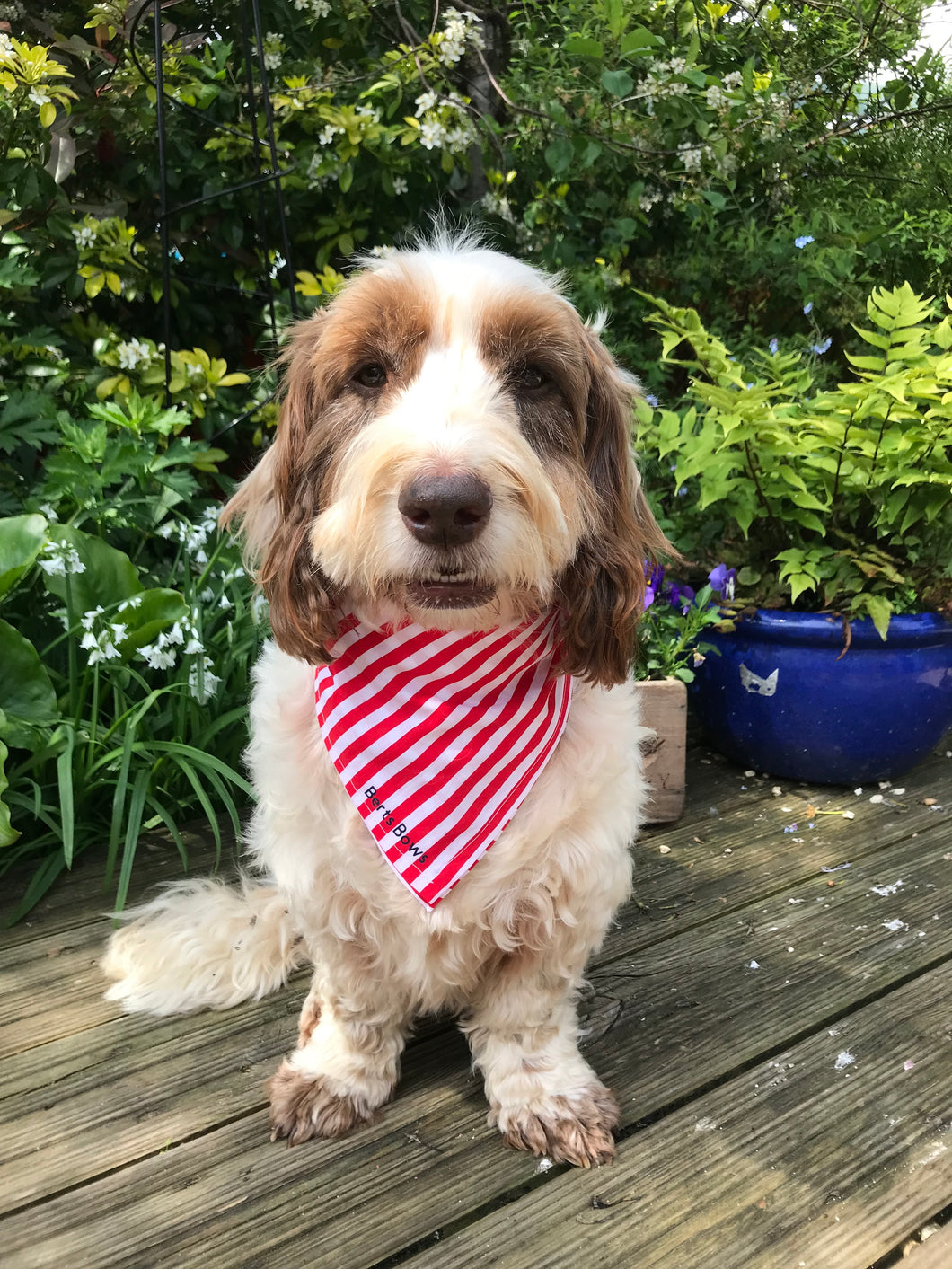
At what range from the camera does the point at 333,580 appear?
1711 mm

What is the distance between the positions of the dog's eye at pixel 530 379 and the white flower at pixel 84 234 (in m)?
2.47

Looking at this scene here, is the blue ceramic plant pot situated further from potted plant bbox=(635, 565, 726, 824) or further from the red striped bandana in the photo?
the red striped bandana

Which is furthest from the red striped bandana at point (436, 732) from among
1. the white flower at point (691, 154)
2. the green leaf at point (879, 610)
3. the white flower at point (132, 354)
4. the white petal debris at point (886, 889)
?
the white flower at point (691, 154)

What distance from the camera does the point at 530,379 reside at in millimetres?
1749

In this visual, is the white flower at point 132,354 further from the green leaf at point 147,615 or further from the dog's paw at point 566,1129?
the dog's paw at point 566,1129

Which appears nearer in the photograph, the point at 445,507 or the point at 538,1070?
the point at 445,507

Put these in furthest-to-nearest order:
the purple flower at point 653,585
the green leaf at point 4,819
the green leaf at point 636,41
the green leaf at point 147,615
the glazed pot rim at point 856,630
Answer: the green leaf at point 636,41
the purple flower at point 653,585
the glazed pot rim at point 856,630
the green leaf at point 147,615
the green leaf at point 4,819

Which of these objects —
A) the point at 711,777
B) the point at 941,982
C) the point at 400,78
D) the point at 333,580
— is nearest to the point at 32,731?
the point at 333,580

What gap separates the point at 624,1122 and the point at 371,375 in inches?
64.3

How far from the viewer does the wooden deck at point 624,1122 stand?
1.67 metres

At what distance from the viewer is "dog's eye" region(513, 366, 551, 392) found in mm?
1733

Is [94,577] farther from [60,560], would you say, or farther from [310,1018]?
[310,1018]

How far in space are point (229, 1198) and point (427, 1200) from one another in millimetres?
380

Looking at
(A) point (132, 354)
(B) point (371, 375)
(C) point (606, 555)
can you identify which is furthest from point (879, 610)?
(A) point (132, 354)
